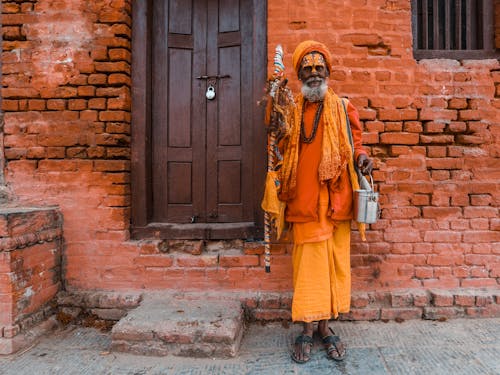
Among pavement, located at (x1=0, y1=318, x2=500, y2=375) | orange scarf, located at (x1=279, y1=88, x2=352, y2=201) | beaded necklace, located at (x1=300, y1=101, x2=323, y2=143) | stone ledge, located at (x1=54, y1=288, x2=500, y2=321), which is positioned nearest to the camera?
pavement, located at (x1=0, y1=318, x2=500, y2=375)

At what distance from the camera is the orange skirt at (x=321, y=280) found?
2.56m

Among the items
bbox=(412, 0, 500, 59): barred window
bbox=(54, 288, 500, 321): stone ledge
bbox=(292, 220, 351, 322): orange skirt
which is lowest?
bbox=(54, 288, 500, 321): stone ledge

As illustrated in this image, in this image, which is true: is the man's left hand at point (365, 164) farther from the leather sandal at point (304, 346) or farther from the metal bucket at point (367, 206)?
the leather sandal at point (304, 346)

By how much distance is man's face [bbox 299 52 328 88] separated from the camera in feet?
8.47

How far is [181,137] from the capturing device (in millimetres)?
3518

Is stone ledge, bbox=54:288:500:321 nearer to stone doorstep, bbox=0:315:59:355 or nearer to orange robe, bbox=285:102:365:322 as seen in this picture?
stone doorstep, bbox=0:315:59:355

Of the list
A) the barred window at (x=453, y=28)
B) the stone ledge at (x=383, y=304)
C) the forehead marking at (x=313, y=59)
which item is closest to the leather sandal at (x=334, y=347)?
the stone ledge at (x=383, y=304)

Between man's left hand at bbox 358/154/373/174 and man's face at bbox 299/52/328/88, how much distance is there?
23.9 inches

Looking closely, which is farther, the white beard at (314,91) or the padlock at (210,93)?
the padlock at (210,93)

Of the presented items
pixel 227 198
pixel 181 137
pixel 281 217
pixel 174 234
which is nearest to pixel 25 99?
pixel 181 137

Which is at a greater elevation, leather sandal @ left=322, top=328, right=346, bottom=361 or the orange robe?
the orange robe

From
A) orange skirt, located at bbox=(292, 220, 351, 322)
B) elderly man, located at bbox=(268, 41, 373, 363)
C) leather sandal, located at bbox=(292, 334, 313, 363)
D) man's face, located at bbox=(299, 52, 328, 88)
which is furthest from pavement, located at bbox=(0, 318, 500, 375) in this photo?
man's face, located at bbox=(299, 52, 328, 88)

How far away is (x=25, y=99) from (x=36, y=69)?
0.95 feet

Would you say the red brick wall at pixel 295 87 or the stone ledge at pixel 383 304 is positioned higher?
the red brick wall at pixel 295 87
